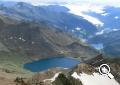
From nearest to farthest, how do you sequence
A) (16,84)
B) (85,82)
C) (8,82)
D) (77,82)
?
1. (16,84)
2. (8,82)
3. (77,82)
4. (85,82)

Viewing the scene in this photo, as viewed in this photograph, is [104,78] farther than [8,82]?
Yes

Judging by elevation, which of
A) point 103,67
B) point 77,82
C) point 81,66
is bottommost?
point 103,67

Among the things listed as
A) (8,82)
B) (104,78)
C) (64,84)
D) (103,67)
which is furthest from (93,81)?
(103,67)

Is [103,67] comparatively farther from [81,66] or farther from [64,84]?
[81,66]

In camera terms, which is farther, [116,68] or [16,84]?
[116,68]

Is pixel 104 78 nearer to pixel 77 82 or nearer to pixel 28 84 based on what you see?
pixel 77 82

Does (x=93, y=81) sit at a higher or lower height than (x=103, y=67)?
higher

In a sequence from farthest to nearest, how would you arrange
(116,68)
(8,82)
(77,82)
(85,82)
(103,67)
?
(116,68), (85,82), (77,82), (8,82), (103,67)

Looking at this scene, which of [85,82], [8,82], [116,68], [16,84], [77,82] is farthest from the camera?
[116,68]

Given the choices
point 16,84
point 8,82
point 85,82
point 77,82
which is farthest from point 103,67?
point 85,82
